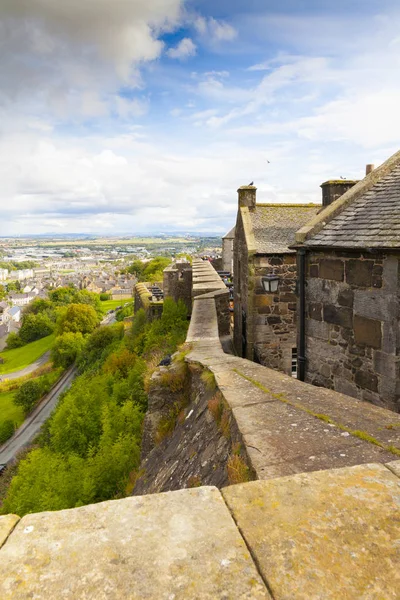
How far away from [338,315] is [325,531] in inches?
199

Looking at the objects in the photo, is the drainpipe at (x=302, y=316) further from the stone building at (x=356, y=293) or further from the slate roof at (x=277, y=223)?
the slate roof at (x=277, y=223)

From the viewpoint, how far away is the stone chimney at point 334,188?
36.1 ft

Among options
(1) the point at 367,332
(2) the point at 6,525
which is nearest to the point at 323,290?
(1) the point at 367,332

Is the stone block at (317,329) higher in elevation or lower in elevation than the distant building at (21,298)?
higher

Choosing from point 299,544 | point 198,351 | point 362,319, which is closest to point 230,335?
point 198,351

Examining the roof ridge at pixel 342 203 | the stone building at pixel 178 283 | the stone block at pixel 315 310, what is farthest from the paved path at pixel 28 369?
the roof ridge at pixel 342 203

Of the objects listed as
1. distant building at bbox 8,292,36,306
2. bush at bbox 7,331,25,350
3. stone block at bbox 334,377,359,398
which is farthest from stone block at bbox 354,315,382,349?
distant building at bbox 8,292,36,306

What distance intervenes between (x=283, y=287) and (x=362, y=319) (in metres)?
5.65

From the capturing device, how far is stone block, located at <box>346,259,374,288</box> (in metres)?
5.84

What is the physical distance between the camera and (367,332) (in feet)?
19.5

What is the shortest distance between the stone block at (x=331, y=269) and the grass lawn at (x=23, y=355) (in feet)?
200

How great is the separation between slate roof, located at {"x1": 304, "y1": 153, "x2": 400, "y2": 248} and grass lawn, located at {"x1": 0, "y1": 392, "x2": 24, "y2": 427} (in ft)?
120

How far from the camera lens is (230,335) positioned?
13.6 meters

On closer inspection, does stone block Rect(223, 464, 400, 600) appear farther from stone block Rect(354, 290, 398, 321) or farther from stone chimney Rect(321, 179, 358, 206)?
stone chimney Rect(321, 179, 358, 206)
